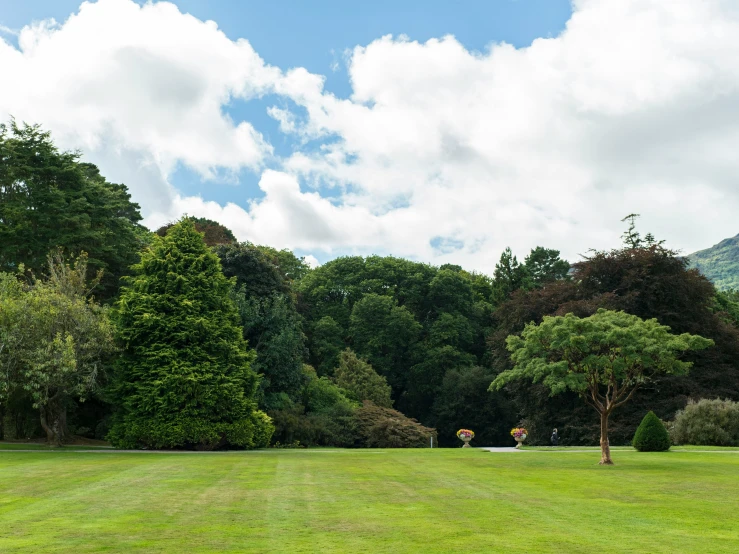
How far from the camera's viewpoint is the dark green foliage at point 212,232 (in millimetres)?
57812

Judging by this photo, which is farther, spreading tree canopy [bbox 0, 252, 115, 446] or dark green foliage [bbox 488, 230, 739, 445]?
dark green foliage [bbox 488, 230, 739, 445]

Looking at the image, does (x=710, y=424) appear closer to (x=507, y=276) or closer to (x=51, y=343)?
(x=51, y=343)

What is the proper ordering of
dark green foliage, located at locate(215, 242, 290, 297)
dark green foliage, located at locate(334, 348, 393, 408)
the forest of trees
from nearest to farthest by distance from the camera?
the forest of trees → dark green foliage, located at locate(215, 242, 290, 297) → dark green foliage, located at locate(334, 348, 393, 408)

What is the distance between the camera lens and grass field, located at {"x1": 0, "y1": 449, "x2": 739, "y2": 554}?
10656mm

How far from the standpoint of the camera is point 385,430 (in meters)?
49.3

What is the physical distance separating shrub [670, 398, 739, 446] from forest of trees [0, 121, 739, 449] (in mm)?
4272

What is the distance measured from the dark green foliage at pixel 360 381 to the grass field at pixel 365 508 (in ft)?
108

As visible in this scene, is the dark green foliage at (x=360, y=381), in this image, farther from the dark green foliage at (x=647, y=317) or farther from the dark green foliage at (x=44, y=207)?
the dark green foliage at (x=44, y=207)

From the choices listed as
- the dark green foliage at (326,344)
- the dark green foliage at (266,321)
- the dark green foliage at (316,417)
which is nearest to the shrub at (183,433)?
the dark green foliage at (266,321)

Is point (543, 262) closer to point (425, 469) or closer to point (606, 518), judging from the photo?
point (425, 469)

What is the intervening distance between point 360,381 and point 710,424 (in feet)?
92.9

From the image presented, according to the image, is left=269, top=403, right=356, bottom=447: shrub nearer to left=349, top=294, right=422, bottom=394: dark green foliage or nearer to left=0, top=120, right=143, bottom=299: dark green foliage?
left=0, top=120, right=143, bottom=299: dark green foliage

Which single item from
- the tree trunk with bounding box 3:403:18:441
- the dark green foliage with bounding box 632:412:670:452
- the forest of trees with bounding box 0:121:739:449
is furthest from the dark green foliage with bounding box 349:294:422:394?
the dark green foliage with bounding box 632:412:670:452

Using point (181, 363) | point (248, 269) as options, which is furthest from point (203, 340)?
point (248, 269)
